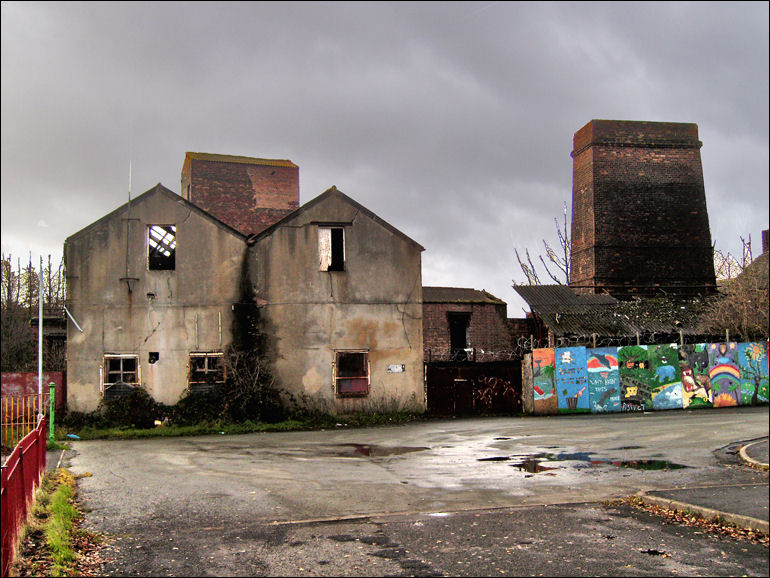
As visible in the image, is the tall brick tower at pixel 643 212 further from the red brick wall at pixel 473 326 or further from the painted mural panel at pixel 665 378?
the painted mural panel at pixel 665 378

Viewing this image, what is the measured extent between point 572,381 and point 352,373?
23.5 feet

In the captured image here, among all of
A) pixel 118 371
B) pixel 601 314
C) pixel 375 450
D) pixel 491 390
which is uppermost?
pixel 601 314

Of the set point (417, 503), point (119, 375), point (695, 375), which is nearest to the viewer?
point (417, 503)

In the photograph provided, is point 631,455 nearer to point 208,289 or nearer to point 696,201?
point 208,289

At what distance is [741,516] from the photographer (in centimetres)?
619

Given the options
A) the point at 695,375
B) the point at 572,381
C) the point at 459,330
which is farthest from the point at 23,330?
the point at 695,375

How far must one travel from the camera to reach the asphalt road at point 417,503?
18.8 feet

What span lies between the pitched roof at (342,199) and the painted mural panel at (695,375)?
8.79 m

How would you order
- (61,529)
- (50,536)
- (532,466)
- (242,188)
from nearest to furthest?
(50,536) < (61,529) < (532,466) < (242,188)

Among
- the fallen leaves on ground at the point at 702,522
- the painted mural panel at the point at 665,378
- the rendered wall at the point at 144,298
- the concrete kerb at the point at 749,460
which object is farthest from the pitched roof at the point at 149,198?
the fallen leaves on ground at the point at 702,522

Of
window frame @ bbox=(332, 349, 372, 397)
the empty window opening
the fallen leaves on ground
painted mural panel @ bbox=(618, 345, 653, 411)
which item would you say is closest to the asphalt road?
the fallen leaves on ground

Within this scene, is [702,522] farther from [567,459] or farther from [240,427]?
[240,427]

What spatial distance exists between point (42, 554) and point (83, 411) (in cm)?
1475

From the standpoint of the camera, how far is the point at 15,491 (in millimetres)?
6293
